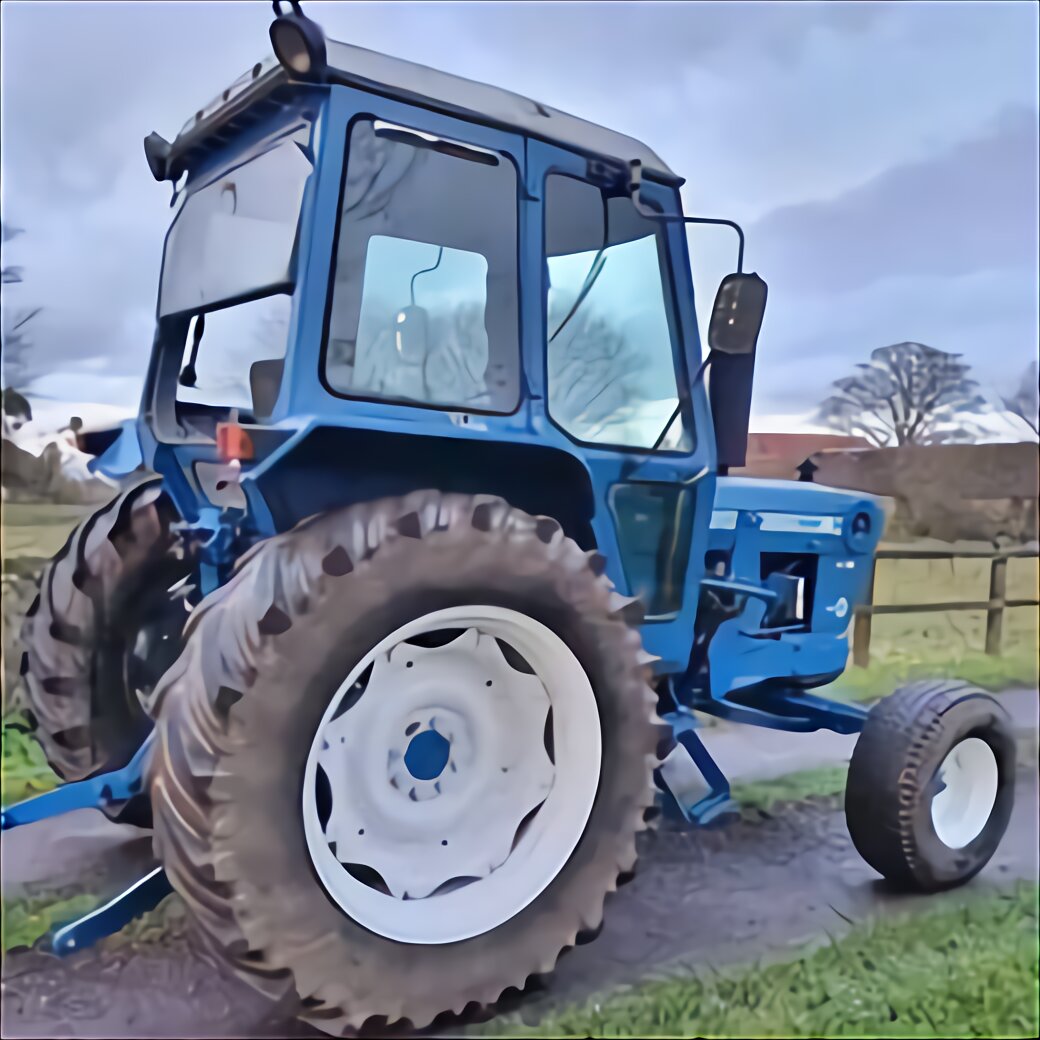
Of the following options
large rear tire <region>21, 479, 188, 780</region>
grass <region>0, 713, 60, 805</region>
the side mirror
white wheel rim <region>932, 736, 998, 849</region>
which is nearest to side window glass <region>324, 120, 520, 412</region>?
the side mirror

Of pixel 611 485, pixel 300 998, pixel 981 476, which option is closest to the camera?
pixel 300 998

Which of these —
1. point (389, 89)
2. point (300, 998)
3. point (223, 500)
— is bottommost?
point (300, 998)

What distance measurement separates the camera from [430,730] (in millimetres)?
1620

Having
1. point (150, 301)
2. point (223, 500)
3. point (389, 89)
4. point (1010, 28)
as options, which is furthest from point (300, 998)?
point (1010, 28)

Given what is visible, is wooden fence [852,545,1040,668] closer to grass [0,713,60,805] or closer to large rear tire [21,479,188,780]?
large rear tire [21,479,188,780]

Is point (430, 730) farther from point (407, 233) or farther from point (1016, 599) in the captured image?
point (1016, 599)

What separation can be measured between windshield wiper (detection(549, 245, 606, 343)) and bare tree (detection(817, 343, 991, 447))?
572 mm

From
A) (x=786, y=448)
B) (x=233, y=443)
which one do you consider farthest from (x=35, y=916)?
(x=786, y=448)

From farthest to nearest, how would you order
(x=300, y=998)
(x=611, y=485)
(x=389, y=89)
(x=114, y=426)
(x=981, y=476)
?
(x=981, y=476), (x=611, y=485), (x=114, y=426), (x=389, y=89), (x=300, y=998)

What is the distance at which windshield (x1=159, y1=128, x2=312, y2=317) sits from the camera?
1540 millimetres

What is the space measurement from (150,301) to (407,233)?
1.72ft

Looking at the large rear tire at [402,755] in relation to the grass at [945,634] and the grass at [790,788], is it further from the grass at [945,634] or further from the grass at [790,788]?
the grass at [945,634]

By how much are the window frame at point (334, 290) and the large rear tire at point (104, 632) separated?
1.62 feet

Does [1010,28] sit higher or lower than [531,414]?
higher
